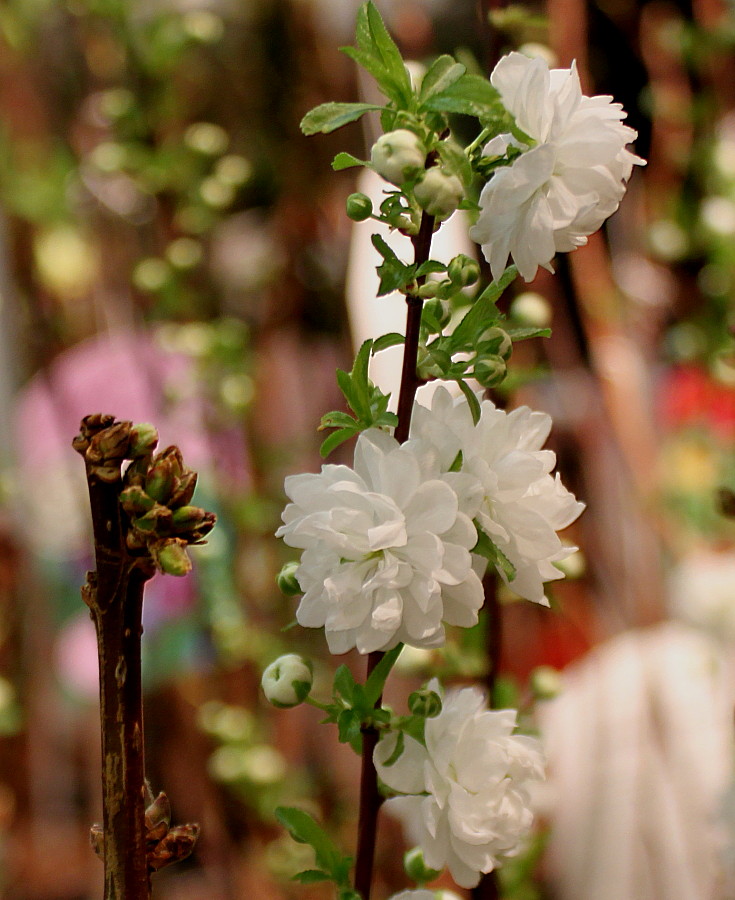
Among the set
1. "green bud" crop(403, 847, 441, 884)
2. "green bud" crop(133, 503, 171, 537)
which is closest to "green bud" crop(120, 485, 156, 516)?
"green bud" crop(133, 503, 171, 537)

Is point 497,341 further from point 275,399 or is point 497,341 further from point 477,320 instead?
point 275,399

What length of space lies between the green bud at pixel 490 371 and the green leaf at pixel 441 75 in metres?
0.05

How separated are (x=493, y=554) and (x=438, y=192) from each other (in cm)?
7

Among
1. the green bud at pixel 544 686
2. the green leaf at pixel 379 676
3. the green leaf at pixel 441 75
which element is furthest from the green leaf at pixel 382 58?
the green bud at pixel 544 686

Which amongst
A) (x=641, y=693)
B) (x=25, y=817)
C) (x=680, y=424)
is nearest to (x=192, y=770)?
(x=25, y=817)

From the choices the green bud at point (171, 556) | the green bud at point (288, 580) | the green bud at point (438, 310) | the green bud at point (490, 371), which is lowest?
the green bud at point (288, 580)

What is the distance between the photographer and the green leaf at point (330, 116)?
0.57ft

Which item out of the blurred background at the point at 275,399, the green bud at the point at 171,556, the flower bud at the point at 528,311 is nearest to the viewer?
the green bud at the point at 171,556

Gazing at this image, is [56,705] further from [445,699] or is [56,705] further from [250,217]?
[445,699]

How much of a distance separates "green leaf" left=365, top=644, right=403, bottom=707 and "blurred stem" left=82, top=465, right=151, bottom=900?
45 millimetres

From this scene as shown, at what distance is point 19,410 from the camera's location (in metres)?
0.65

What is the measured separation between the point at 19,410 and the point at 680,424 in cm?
49

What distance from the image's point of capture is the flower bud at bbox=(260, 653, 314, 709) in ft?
0.65

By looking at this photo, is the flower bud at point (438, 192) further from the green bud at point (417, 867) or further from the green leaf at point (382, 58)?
the green bud at point (417, 867)
